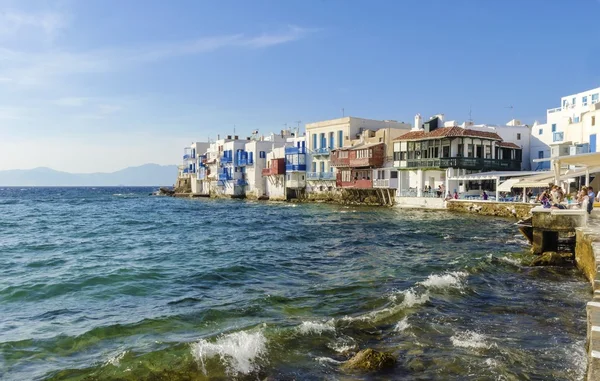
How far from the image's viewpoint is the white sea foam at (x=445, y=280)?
44.7 ft

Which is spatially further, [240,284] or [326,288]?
[240,284]

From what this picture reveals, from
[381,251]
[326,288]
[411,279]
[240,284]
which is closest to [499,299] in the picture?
[411,279]

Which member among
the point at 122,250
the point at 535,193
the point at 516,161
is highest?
the point at 516,161

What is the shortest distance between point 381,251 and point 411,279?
655cm

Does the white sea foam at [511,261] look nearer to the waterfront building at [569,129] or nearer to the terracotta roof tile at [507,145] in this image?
the waterfront building at [569,129]

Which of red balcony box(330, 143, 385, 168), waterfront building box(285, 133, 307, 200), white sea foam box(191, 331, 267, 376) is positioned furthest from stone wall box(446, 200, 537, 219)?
white sea foam box(191, 331, 267, 376)

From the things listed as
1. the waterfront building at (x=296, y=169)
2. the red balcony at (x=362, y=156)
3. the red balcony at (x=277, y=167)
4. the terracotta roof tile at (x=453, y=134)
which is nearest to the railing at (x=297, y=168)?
the waterfront building at (x=296, y=169)

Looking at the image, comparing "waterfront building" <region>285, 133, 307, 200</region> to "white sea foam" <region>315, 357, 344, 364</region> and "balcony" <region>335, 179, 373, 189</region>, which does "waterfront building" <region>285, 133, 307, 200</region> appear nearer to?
"balcony" <region>335, 179, 373, 189</region>

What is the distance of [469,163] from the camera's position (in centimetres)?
4684

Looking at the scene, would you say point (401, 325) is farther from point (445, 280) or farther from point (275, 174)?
point (275, 174)

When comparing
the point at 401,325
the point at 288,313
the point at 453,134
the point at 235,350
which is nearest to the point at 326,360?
the point at 235,350

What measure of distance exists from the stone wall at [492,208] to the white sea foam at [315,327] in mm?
30809

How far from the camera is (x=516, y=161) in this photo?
50281mm

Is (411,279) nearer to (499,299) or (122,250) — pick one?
(499,299)
